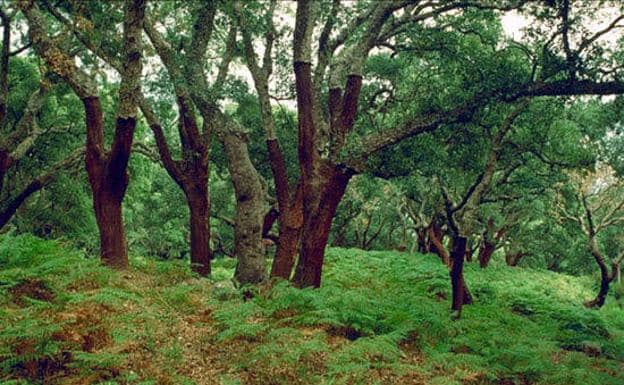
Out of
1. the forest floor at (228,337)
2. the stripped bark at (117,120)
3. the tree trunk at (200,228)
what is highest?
the stripped bark at (117,120)

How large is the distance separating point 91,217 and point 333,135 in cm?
1578

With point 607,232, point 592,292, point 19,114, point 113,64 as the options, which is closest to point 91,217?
point 19,114

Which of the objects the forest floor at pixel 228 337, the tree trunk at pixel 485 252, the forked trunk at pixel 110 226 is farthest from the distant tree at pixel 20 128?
the tree trunk at pixel 485 252

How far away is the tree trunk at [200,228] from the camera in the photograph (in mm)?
13125

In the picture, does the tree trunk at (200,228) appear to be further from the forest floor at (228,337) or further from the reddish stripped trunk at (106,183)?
the reddish stripped trunk at (106,183)

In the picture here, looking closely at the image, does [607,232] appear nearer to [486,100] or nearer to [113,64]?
[486,100]

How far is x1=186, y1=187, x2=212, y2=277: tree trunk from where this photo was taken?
1312 centimetres

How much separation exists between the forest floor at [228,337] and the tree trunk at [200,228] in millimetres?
1258

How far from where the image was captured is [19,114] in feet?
64.4

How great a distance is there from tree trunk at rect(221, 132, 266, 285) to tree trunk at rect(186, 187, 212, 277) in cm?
135

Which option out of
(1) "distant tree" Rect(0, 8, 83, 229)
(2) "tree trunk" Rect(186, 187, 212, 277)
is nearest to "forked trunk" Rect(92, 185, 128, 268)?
(2) "tree trunk" Rect(186, 187, 212, 277)

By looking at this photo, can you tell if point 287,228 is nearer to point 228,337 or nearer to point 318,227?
point 318,227

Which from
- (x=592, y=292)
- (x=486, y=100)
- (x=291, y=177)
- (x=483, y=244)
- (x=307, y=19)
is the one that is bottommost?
(x=592, y=292)

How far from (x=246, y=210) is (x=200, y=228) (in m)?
1.87
